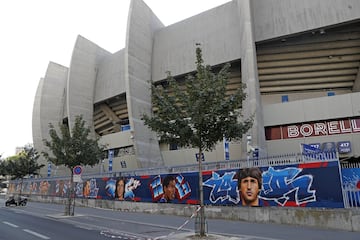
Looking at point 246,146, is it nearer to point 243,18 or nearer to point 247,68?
point 247,68

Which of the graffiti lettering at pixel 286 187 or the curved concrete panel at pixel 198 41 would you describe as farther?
the curved concrete panel at pixel 198 41

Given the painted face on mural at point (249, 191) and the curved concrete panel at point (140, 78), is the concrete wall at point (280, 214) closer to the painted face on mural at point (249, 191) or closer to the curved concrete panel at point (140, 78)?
the painted face on mural at point (249, 191)

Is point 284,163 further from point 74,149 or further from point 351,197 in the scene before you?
point 74,149

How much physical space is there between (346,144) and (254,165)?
1438 centimetres

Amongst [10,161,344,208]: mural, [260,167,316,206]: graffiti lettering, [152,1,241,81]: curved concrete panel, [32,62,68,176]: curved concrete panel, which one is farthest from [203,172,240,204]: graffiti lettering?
[32,62,68,176]: curved concrete panel

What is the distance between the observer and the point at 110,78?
4000cm

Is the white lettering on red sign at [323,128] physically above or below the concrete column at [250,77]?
below

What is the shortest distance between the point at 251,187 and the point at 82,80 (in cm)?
3412

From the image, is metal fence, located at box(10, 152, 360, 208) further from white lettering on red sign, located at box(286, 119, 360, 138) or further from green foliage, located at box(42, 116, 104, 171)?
white lettering on red sign, located at box(286, 119, 360, 138)

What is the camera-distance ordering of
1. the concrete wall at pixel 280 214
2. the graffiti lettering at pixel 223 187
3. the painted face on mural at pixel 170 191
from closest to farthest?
the concrete wall at pixel 280 214 → the graffiti lettering at pixel 223 187 → the painted face on mural at pixel 170 191

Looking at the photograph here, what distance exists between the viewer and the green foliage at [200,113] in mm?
9578

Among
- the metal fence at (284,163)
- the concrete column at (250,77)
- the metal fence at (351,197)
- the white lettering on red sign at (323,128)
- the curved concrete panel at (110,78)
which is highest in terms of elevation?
the curved concrete panel at (110,78)

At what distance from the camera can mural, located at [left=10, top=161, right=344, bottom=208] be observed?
1179cm

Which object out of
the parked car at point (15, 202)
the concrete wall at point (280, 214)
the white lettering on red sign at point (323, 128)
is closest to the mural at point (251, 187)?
the concrete wall at point (280, 214)
